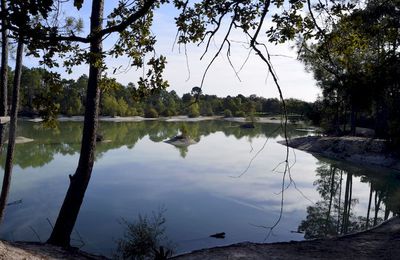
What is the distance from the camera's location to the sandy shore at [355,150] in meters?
25.3

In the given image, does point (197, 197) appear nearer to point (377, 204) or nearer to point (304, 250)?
point (377, 204)

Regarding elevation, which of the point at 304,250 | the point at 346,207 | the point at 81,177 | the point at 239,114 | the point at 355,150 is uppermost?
the point at 239,114

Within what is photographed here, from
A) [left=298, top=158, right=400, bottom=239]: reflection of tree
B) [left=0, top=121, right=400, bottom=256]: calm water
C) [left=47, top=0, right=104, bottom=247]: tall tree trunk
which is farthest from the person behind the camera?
[left=298, top=158, right=400, bottom=239]: reflection of tree

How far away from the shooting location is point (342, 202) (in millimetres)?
16938

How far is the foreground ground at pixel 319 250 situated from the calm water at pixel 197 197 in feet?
5.17

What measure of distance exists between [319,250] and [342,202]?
31.4 ft

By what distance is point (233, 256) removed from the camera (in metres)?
7.62

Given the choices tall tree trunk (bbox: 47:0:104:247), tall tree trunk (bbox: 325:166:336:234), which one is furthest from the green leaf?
tall tree trunk (bbox: 325:166:336:234)

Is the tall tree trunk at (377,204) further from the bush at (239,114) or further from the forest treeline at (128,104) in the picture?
the bush at (239,114)

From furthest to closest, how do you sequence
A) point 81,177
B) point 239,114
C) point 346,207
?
point 239,114 < point 346,207 < point 81,177

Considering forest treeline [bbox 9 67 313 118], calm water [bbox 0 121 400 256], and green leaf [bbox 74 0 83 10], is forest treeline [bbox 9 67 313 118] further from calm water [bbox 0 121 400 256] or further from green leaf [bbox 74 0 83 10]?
green leaf [bbox 74 0 83 10]

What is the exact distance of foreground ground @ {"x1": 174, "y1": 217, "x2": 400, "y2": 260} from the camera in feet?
25.3

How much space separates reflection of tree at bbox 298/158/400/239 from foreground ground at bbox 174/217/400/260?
8.13 feet

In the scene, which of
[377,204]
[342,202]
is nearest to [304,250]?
[342,202]
